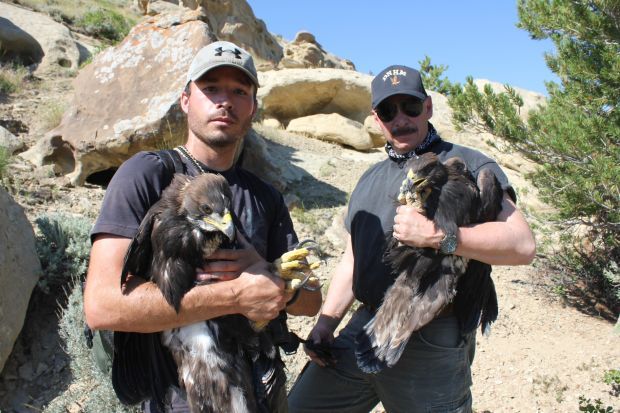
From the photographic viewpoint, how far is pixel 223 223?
2363mm

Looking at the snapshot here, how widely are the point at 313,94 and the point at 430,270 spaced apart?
1258 centimetres

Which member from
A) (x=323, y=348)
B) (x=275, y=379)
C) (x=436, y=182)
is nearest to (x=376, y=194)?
(x=436, y=182)

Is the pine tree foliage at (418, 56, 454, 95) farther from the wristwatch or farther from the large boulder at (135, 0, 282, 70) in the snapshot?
the wristwatch

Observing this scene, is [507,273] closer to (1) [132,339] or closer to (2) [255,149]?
(2) [255,149]

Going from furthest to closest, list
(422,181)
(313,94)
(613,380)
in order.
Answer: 1. (313,94)
2. (613,380)
3. (422,181)

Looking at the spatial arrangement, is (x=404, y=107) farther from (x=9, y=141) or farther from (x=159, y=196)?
(x=9, y=141)

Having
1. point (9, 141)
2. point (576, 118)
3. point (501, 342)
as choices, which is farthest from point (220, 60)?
point (9, 141)

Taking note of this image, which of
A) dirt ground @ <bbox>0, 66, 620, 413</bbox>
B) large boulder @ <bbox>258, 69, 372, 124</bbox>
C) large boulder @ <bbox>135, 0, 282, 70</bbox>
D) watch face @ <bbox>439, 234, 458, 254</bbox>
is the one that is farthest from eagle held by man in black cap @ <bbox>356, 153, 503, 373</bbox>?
large boulder @ <bbox>135, 0, 282, 70</bbox>

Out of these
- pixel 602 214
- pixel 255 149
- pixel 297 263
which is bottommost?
pixel 297 263

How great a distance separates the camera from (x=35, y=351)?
17.2 feet

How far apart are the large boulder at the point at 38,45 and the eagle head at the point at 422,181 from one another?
1378 cm

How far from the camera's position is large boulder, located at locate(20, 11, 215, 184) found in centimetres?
750

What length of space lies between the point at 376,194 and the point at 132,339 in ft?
6.00

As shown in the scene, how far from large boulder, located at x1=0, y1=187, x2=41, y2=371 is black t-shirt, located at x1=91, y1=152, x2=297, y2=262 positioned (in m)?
3.24
